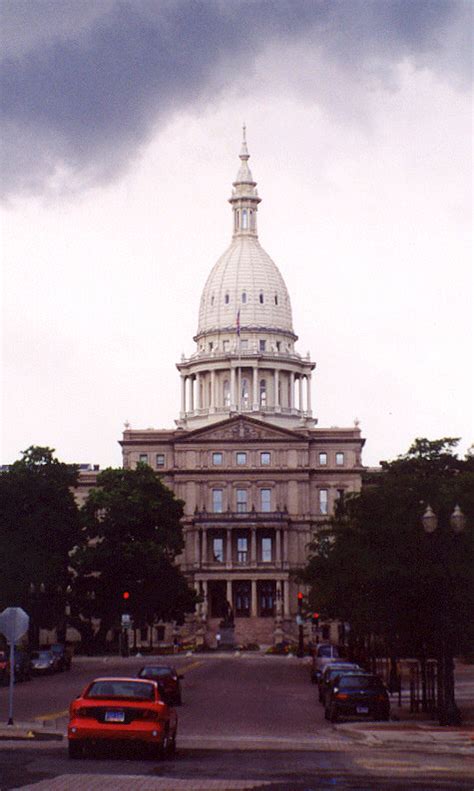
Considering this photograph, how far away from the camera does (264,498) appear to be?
590ft

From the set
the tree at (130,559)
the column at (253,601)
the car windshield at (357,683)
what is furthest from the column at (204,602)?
the car windshield at (357,683)

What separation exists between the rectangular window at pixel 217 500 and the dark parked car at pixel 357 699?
432ft

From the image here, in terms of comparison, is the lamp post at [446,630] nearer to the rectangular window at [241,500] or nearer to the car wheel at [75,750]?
the car wheel at [75,750]

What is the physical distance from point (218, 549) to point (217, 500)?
5.72 meters

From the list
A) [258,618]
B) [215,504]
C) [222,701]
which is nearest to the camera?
[222,701]

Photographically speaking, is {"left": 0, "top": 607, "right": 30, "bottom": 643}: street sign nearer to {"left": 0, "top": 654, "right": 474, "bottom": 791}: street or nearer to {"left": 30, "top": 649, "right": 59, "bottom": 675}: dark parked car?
{"left": 0, "top": 654, "right": 474, "bottom": 791}: street

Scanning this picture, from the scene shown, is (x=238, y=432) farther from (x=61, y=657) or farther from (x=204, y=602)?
(x=61, y=657)

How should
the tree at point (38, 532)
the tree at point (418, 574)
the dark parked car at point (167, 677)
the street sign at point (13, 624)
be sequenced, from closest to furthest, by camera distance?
1. the street sign at point (13, 624)
2. the tree at point (418, 574)
3. the dark parked car at point (167, 677)
4. the tree at point (38, 532)

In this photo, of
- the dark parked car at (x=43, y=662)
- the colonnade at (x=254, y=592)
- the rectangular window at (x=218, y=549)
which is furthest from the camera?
the rectangular window at (x=218, y=549)

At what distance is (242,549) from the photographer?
178 meters

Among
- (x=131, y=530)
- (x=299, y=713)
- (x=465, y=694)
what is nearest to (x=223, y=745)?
(x=299, y=713)

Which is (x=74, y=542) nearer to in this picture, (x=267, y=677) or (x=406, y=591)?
(x=267, y=677)

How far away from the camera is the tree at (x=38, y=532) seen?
101938 mm

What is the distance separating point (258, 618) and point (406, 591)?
11945 centimetres
